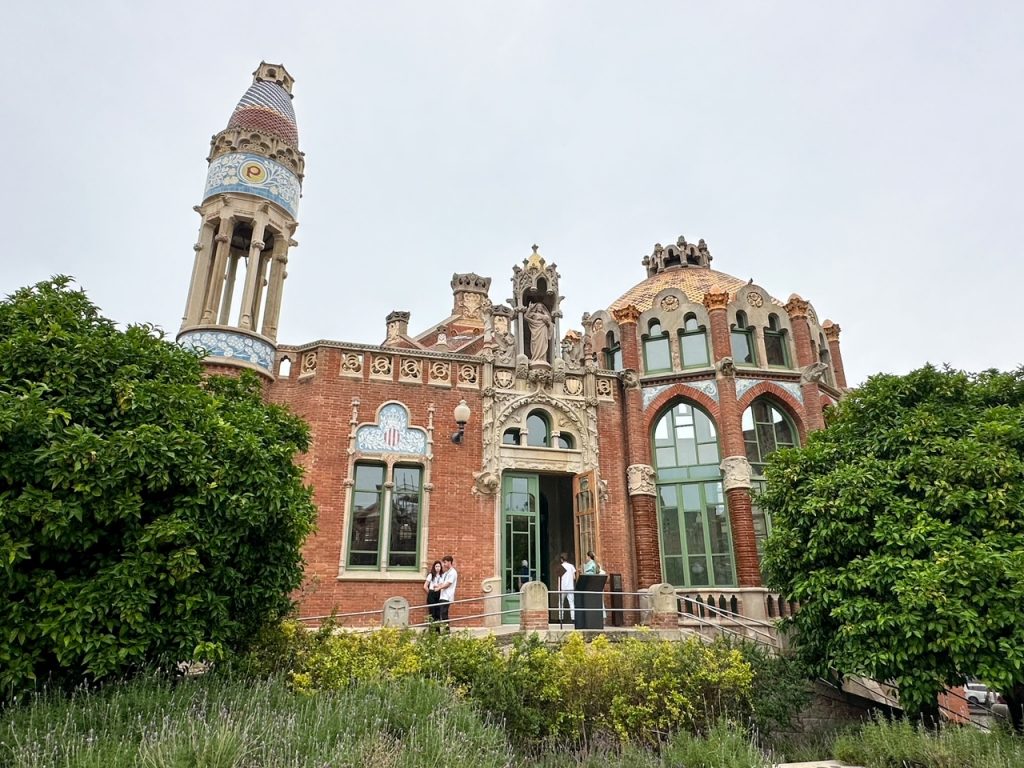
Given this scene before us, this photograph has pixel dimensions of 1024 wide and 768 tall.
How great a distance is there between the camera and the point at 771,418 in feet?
58.6

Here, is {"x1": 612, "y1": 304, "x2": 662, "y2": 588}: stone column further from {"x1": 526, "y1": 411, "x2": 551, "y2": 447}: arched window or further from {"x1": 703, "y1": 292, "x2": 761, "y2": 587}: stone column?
{"x1": 526, "y1": 411, "x2": 551, "y2": 447}: arched window

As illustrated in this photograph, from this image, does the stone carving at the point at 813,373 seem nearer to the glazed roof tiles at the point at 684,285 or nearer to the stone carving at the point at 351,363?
the glazed roof tiles at the point at 684,285

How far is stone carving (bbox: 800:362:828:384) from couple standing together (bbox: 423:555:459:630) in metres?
11.2

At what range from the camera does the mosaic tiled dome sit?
1669 cm

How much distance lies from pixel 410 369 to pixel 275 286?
414 cm

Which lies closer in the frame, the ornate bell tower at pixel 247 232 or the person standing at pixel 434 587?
the person standing at pixel 434 587

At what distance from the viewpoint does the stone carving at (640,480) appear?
16.8m

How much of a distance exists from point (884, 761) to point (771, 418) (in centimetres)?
1128

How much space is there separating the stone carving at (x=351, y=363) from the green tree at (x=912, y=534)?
963 centimetres

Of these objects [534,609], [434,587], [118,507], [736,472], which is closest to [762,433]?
[736,472]

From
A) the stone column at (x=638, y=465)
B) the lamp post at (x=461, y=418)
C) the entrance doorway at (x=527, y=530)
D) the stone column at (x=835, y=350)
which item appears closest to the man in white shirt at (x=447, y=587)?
the entrance doorway at (x=527, y=530)

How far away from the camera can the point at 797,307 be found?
61.3 ft

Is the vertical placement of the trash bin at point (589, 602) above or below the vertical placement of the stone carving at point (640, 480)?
below

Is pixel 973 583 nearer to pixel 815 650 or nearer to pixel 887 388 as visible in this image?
pixel 815 650
